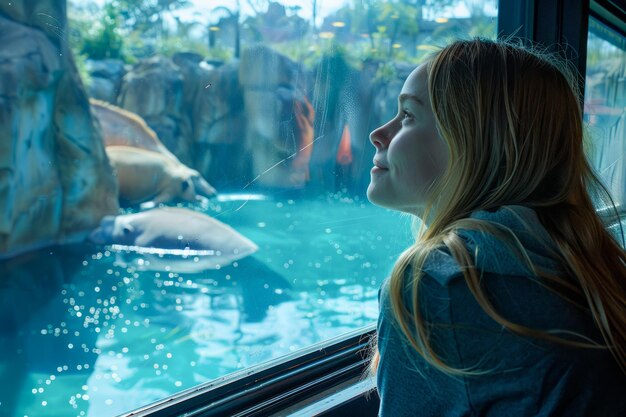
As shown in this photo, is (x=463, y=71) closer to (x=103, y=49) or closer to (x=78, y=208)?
(x=103, y=49)

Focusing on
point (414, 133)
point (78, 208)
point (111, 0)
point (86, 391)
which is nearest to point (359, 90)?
point (111, 0)

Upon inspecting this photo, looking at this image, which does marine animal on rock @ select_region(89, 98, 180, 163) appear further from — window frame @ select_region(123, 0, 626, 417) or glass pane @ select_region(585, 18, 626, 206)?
glass pane @ select_region(585, 18, 626, 206)

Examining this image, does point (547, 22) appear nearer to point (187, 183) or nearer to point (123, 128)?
point (187, 183)

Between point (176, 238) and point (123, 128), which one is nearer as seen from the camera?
point (123, 128)

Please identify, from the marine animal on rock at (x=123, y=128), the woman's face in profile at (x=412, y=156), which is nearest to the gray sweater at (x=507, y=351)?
the woman's face in profile at (x=412, y=156)

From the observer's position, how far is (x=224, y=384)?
3.67 feet

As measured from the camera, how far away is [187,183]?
2029 mm

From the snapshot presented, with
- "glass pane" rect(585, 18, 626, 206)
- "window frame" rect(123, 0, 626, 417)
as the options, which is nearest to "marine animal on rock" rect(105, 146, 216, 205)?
"window frame" rect(123, 0, 626, 417)

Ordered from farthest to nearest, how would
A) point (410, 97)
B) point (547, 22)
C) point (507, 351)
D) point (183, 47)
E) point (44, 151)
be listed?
point (44, 151) < point (547, 22) < point (183, 47) < point (410, 97) < point (507, 351)

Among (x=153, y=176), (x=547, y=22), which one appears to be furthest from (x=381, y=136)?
(x=153, y=176)

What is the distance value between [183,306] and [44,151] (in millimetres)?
943

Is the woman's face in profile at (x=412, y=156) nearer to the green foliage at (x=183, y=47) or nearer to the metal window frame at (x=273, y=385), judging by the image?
the metal window frame at (x=273, y=385)

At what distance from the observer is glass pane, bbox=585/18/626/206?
8.71ft

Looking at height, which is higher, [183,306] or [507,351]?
[507,351]
